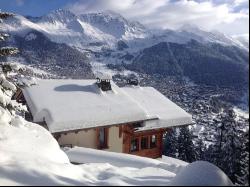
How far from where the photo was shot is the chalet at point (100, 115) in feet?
65.4

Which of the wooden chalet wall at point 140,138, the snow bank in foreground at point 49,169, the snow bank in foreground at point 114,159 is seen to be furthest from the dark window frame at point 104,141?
the snow bank in foreground at point 49,169

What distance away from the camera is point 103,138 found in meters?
22.0

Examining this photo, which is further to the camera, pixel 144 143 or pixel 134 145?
pixel 144 143

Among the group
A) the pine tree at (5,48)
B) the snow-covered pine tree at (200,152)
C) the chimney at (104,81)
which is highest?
the pine tree at (5,48)

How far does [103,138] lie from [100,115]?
192 cm

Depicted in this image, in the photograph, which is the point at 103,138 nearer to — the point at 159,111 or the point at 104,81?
the point at 104,81

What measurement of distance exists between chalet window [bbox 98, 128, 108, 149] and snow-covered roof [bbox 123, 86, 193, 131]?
1875 millimetres

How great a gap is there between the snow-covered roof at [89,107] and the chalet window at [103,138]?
1.26 metres

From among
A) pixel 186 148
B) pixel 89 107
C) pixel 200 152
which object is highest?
pixel 89 107

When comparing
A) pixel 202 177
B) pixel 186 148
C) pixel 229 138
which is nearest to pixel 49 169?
Answer: pixel 202 177

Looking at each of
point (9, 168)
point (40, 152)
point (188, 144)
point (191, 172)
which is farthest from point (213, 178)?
point (188, 144)

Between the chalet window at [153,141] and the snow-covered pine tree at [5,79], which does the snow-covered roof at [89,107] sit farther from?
the snow-covered pine tree at [5,79]

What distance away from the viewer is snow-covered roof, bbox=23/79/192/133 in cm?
1981

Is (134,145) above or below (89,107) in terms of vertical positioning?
below
